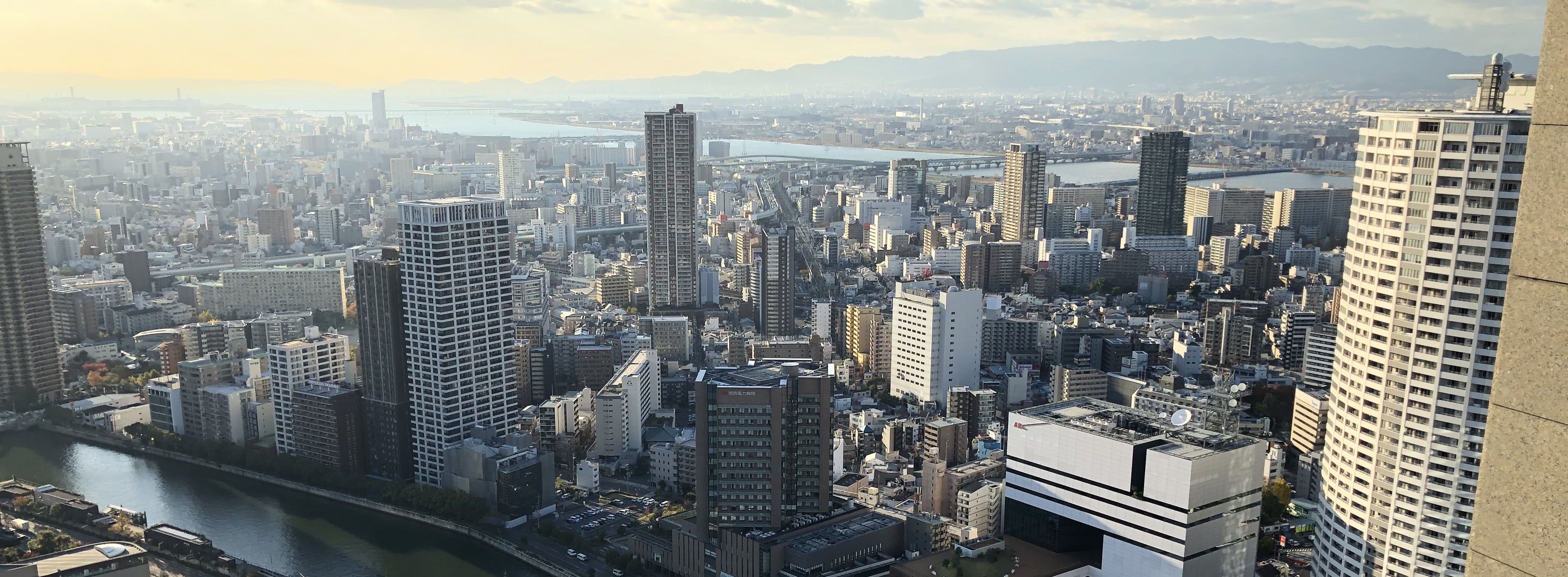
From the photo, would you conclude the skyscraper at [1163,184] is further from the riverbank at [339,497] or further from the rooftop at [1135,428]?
the riverbank at [339,497]

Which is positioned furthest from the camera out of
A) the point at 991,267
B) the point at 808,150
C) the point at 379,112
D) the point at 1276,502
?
the point at 808,150

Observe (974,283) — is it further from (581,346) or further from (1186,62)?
(1186,62)

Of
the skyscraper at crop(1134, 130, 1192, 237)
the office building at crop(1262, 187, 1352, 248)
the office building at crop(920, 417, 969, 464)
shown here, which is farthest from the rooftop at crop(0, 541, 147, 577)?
the office building at crop(1262, 187, 1352, 248)

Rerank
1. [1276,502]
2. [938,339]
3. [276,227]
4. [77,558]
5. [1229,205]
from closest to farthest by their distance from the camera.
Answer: [77,558] < [1276,502] < [938,339] < [276,227] < [1229,205]

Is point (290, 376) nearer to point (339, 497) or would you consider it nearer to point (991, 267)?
point (339, 497)

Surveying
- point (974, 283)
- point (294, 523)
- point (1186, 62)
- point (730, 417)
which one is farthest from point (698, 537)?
point (1186, 62)

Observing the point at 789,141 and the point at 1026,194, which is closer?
the point at 1026,194

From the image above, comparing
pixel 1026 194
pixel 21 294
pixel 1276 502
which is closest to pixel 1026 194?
pixel 1026 194
